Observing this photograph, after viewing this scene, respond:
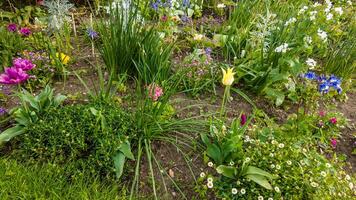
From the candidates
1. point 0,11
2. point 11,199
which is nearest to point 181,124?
point 11,199

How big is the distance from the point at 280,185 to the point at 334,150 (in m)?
0.80

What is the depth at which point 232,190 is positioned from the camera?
224 cm

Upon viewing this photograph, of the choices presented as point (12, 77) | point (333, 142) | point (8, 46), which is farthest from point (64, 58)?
point (333, 142)

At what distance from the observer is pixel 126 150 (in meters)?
2.37

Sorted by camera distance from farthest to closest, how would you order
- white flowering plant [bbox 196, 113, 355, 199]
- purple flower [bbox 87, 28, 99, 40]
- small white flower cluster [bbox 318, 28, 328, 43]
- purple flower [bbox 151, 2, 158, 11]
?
1. purple flower [bbox 151, 2, 158, 11]
2. small white flower cluster [bbox 318, 28, 328, 43]
3. purple flower [bbox 87, 28, 99, 40]
4. white flowering plant [bbox 196, 113, 355, 199]

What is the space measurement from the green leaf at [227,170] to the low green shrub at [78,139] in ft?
2.08

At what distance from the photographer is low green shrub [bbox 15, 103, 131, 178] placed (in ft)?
7.70

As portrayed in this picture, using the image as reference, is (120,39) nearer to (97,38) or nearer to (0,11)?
(97,38)

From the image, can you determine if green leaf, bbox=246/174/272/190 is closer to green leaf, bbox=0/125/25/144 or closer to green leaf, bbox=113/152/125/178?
green leaf, bbox=113/152/125/178

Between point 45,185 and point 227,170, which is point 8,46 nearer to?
point 45,185

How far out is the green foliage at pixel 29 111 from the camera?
2385mm

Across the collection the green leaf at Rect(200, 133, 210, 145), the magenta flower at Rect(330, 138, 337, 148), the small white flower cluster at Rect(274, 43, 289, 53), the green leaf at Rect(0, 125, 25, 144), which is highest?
the small white flower cluster at Rect(274, 43, 289, 53)

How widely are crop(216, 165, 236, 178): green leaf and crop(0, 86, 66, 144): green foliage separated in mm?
1185

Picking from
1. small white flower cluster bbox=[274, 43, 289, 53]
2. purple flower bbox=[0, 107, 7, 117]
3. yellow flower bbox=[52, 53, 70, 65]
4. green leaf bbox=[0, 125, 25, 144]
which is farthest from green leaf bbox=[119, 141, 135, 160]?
small white flower cluster bbox=[274, 43, 289, 53]
